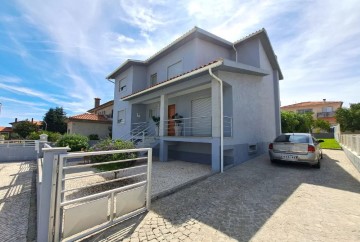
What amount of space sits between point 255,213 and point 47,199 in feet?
A: 14.6

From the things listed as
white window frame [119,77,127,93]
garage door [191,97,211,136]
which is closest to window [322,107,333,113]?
garage door [191,97,211,136]

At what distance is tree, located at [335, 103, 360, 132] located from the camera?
26797 mm

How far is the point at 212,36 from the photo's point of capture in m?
13.2

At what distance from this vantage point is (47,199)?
3.27 m

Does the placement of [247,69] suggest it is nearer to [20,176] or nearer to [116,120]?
[20,176]

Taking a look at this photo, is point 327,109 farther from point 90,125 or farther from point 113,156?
point 113,156

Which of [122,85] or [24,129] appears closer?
[122,85]

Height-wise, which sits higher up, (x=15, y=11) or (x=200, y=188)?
(x=15, y=11)

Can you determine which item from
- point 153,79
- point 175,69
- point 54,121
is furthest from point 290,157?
point 54,121

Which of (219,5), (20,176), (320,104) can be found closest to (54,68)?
(20,176)

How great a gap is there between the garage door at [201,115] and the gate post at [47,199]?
9.29 m

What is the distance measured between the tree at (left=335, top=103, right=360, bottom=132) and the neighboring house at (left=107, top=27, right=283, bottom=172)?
19.0 m

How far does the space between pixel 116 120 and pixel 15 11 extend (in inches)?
508

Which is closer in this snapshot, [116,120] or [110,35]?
[110,35]
